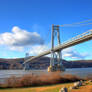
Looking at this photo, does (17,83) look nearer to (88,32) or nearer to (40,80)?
(40,80)

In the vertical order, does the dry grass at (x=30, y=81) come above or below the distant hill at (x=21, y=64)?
below

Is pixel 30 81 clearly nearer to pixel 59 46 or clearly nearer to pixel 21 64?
pixel 59 46

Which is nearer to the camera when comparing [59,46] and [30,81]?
[30,81]

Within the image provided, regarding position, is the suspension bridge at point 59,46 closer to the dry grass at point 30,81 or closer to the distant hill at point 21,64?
the dry grass at point 30,81

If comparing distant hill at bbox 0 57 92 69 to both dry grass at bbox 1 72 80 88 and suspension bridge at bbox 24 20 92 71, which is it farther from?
dry grass at bbox 1 72 80 88

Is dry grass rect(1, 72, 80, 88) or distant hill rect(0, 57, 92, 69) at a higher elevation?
distant hill rect(0, 57, 92, 69)

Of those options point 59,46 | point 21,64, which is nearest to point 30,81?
point 59,46

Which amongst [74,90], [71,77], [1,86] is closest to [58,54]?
[71,77]

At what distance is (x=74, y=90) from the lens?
11.8 m

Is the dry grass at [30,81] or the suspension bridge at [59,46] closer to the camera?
the dry grass at [30,81]

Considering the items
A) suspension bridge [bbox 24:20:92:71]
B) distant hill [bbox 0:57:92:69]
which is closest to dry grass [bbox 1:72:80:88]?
suspension bridge [bbox 24:20:92:71]

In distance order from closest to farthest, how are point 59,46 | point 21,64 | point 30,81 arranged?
point 30,81
point 59,46
point 21,64

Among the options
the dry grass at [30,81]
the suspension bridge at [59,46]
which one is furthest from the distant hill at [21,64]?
the dry grass at [30,81]

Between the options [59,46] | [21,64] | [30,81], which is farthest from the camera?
[21,64]
